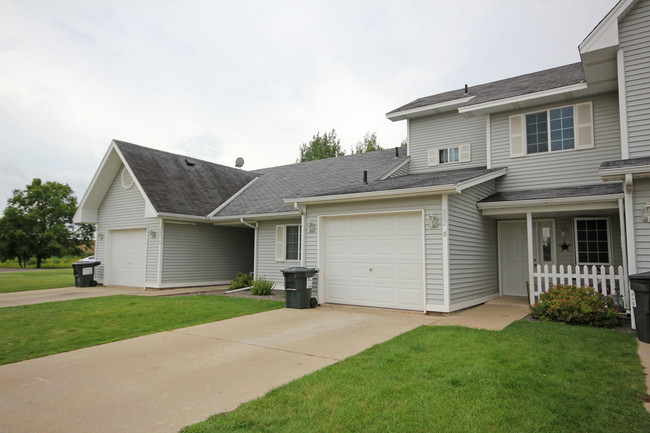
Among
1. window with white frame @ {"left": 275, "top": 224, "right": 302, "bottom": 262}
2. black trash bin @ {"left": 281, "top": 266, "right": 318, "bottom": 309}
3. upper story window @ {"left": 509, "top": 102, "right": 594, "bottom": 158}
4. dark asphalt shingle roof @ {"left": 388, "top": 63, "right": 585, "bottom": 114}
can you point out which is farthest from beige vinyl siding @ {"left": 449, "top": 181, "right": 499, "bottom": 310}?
window with white frame @ {"left": 275, "top": 224, "right": 302, "bottom": 262}

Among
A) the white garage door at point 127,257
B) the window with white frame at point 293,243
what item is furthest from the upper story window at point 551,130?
the white garage door at point 127,257

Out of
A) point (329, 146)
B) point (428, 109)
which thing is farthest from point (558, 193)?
point (329, 146)

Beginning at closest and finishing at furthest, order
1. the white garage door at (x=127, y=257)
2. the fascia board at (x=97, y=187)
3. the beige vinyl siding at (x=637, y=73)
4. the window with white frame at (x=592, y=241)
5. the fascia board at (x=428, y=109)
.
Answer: the beige vinyl siding at (x=637, y=73) → the window with white frame at (x=592, y=241) → the fascia board at (x=428, y=109) → the white garage door at (x=127, y=257) → the fascia board at (x=97, y=187)

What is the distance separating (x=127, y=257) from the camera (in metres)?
16.1

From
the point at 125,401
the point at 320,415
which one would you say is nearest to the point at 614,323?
the point at 320,415

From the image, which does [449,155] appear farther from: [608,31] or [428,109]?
[608,31]

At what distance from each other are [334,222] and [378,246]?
1.55 meters

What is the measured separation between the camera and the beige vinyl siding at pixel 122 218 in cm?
1484

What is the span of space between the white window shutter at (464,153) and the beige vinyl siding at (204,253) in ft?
33.3

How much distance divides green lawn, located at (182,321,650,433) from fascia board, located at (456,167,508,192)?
3791 millimetres

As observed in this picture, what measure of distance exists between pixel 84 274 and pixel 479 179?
631 inches

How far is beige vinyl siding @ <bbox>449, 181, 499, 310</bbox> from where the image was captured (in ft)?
29.9

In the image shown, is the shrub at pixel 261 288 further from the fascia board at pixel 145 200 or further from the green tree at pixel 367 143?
the green tree at pixel 367 143

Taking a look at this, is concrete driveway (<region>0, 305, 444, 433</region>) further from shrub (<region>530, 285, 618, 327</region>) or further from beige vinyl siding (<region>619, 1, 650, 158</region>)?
beige vinyl siding (<region>619, 1, 650, 158</region>)
